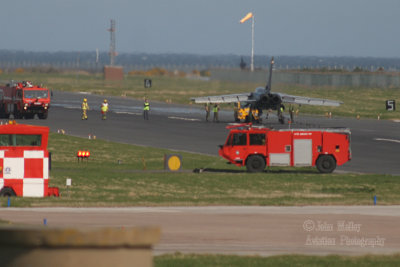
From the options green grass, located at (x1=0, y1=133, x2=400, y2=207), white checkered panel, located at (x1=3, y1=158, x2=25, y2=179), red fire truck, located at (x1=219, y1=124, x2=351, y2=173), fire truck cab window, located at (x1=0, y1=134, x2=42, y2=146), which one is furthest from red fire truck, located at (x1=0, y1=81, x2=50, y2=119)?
white checkered panel, located at (x1=3, y1=158, x2=25, y2=179)

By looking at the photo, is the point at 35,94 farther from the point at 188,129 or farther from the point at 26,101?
the point at 188,129

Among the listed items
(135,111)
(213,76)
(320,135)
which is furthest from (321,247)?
(213,76)

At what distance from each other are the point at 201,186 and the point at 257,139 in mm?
6631

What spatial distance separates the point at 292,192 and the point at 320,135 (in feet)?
23.9

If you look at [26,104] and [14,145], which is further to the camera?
[26,104]

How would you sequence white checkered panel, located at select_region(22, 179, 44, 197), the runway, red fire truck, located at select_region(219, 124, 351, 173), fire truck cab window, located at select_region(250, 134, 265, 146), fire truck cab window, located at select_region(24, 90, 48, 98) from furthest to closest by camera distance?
fire truck cab window, located at select_region(24, 90, 48, 98) → the runway → fire truck cab window, located at select_region(250, 134, 265, 146) → red fire truck, located at select_region(219, 124, 351, 173) → white checkered panel, located at select_region(22, 179, 44, 197)

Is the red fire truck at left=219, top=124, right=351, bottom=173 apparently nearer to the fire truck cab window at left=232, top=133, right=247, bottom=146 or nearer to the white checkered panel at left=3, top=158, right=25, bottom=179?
the fire truck cab window at left=232, top=133, right=247, bottom=146

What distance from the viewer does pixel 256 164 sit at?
38.3m

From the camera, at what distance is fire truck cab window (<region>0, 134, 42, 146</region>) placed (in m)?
25.3

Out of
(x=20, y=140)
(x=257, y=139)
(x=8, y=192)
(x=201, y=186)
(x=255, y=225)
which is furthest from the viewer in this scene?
(x=257, y=139)

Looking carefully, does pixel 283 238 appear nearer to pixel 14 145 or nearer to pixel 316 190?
pixel 14 145

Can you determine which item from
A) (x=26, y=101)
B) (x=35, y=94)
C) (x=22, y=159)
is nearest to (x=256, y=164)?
(x=22, y=159)

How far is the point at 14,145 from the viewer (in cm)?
2534

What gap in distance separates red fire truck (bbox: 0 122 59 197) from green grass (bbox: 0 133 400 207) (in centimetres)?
68
